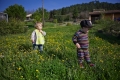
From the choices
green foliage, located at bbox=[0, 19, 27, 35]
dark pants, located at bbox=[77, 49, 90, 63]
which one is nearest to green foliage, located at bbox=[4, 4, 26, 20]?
green foliage, located at bbox=[0, 19, 27, 35]

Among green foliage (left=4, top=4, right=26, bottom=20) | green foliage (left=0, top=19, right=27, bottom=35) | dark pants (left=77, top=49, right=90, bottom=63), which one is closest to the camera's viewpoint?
dark pants (left=77, top=49, right=90, bottom=63)

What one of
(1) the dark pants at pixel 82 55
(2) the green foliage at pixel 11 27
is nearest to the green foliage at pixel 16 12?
(2) the green foliage at pixel 11 27

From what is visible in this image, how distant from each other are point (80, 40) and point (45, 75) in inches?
59.1

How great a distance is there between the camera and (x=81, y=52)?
4609 mm

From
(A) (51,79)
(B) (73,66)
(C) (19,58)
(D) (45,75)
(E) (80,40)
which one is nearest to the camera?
(A) (51,79)

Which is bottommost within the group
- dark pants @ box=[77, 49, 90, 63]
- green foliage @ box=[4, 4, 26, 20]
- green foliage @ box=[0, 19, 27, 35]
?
dark pants @ box=[77, 49, 90, 63]

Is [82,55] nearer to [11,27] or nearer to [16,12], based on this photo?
[11,27]

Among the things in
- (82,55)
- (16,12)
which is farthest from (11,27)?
(16,12)

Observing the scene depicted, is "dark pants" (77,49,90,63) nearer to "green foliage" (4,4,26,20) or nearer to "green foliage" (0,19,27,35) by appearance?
"green foliage" (0,19,27,35)

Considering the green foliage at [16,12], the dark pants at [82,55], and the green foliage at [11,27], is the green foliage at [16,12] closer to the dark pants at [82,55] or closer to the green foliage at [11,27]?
the green foliage at [11,27]

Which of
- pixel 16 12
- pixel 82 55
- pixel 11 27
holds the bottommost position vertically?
pixel 82 55

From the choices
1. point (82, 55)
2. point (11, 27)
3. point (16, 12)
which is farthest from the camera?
point (16, 12)

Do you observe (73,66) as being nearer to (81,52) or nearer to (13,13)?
(81,52)

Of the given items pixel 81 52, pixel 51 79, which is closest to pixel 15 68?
pixel 51 79
